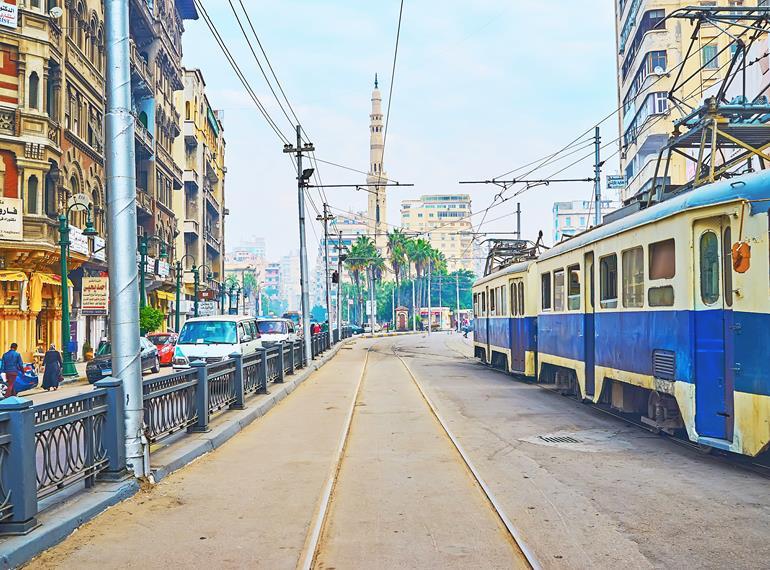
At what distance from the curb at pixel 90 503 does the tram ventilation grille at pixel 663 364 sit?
5.83m

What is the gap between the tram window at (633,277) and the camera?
11750mm

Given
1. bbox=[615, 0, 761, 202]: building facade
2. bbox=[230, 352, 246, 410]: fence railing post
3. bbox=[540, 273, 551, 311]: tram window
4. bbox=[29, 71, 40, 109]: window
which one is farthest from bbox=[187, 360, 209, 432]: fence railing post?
bbox=[615, 0, 761, 202]: building facade

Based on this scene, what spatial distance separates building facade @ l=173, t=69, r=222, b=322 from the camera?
6372 centimetres

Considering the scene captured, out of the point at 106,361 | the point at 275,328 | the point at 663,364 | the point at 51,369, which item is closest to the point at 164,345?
the point at 275,328

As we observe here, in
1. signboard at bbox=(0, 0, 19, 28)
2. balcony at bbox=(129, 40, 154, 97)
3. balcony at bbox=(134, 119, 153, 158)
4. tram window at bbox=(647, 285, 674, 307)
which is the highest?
balcony at bbox=(129, 40, 154, 97)

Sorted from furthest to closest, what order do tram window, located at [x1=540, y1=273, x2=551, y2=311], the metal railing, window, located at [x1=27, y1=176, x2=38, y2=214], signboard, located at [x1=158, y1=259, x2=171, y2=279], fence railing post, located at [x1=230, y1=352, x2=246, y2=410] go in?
signboard, located at [x1=158, y1=259, x2=171, y2=279] → window, located at [x1=27, y1=176, x2=38, y2=214] → tram window, located at [x1=540, y1=273, x2=551, y2=311] → fence railing post, located at [x1=230, y1=352, x2=246, y2=410] → the metal railing

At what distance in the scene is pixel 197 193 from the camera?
224 ft

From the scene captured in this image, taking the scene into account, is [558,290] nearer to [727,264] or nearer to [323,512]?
[727,264]

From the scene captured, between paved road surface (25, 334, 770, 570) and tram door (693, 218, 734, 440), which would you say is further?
tram door (693, 218, 734, 440)

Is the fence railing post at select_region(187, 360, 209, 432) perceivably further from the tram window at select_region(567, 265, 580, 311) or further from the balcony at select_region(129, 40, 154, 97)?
the balcony at select_region(129, 40, 154, 97)

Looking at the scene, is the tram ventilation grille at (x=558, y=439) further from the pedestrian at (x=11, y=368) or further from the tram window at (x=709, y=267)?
the pedestrian at (x=11, y=368)

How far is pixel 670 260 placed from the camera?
1060 centimetres

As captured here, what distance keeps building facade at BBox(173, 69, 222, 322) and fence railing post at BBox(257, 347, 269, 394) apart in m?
39.9

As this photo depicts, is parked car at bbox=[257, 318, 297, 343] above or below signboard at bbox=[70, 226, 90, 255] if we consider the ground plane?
below
